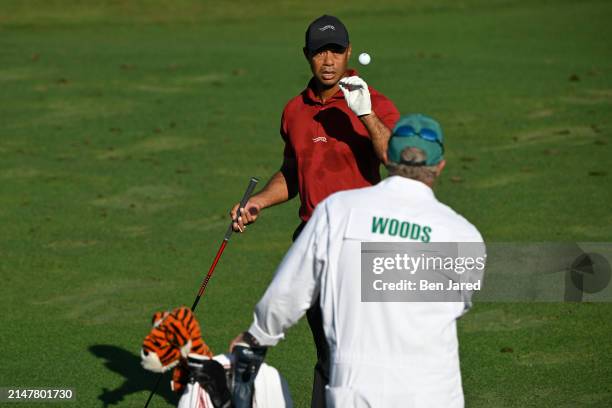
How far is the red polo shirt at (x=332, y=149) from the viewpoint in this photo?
582cm

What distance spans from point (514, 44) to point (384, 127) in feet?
51.7

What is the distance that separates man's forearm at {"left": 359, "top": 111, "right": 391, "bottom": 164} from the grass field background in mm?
2361

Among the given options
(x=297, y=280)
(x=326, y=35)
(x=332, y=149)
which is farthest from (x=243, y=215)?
(x=297, y=280)

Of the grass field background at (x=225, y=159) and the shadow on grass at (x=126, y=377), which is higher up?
the grass field background at (x=225, y=159)

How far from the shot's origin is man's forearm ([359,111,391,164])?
5.61 m

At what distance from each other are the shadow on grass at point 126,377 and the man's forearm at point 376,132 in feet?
8.22

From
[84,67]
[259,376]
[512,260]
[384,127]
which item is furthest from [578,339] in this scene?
[84,67]

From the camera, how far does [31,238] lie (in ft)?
36.7

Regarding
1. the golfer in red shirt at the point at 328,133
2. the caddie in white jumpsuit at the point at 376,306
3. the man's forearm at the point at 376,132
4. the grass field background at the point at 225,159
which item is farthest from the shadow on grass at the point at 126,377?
the caddie in white jumpsuit at the point at 376,306

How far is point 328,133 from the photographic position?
233 inches

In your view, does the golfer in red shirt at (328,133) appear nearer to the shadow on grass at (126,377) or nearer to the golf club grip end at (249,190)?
the golf club grip end at (249,190)

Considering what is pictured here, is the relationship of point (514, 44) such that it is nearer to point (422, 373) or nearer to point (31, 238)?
point (31, 238)

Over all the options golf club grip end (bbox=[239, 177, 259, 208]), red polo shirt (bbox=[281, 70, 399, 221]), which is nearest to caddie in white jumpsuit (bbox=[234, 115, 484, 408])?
golf club grip end (bbox=[239, 177, 259, 208])

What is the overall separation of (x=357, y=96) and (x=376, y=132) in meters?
0.20
